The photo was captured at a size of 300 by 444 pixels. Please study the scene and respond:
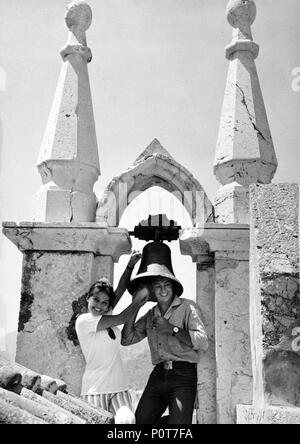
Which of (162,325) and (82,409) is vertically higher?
(162,325)

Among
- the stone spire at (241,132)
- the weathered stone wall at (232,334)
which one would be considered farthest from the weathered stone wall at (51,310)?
the stone spire at (241,132)

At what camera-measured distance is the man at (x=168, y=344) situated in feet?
16.7

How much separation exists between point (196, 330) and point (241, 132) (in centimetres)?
209

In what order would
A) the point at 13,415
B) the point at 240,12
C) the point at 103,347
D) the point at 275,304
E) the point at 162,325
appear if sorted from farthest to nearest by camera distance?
the point at 240,12, the point at 162,325, the point at 103,347, the point at 275,304, the point at 13,415

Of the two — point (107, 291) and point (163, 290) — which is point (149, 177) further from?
point (107, 291)

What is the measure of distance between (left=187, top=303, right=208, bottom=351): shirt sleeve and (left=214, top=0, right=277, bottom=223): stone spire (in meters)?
1.01

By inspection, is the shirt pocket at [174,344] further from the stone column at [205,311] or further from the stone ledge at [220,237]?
the stone ledge at [220,237]

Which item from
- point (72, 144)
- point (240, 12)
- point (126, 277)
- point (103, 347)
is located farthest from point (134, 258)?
point (240, 12)

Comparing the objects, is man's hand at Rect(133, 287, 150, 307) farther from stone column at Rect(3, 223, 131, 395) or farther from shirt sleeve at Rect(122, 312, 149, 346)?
stone column at Rect(3, 223, 131, 395)

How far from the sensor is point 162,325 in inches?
206

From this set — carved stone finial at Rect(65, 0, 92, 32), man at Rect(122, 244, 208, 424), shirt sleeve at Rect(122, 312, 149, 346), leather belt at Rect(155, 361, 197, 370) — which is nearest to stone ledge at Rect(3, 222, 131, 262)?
man at Rect(122, 244, 208, 424)

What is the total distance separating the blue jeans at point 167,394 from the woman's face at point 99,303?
715 mm
